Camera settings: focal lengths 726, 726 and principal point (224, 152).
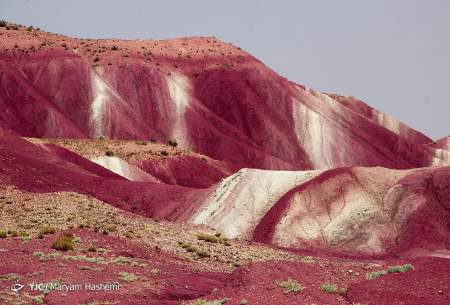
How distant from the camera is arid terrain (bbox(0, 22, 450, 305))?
24.4 meters

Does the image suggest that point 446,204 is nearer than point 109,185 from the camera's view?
Yes

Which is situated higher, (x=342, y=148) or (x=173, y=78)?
(x=173, y=78)

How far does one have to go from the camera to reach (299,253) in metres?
43.0

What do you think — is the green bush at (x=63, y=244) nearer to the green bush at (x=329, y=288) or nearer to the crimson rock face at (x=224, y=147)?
the green bush at (x=329, y=288)

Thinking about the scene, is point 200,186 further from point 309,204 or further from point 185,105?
point 309,204

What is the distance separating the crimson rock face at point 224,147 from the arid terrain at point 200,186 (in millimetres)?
196

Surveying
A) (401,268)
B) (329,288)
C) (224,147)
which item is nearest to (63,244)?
(329,288)

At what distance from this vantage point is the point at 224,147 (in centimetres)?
10162

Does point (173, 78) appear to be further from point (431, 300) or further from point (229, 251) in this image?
point (431, 300)

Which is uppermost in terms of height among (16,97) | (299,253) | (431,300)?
(16,97)

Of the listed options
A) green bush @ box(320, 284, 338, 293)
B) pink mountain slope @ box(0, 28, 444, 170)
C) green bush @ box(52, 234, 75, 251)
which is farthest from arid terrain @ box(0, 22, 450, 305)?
pink mountain slope @ box(0, 28, 444, 170)

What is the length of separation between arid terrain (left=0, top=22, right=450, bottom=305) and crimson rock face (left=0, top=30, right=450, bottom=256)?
7.7 inches

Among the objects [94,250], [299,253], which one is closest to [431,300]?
[94,250]

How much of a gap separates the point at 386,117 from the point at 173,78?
4324 cm
